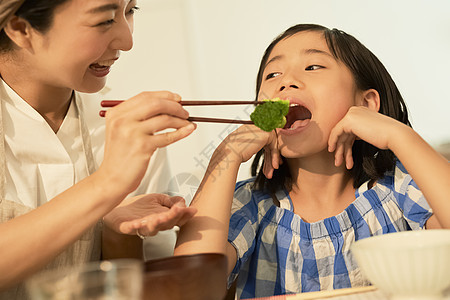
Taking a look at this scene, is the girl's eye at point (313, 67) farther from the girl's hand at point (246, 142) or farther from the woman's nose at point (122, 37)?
the woman's nose at point (122, 37)

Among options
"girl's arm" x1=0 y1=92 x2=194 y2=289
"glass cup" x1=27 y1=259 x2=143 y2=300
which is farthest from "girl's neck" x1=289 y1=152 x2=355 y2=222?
"glass cup" x1=27 y1=259 x2=143 y2=300

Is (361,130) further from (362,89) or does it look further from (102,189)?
(102,189)

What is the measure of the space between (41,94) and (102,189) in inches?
26.1

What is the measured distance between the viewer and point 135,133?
1.10m

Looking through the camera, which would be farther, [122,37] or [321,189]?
[321,189]

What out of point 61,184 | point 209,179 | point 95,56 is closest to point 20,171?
point 61,184

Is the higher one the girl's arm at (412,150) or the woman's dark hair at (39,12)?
the woman's dark hair at (39,12)

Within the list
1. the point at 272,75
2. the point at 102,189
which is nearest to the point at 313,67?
the point at 272,75

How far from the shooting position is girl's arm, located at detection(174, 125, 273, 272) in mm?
1361

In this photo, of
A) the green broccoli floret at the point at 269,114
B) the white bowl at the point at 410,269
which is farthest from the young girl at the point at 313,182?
the white bowl at the point at 410,269

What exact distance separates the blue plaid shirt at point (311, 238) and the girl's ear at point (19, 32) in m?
0.83

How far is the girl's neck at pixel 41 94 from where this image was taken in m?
1.61

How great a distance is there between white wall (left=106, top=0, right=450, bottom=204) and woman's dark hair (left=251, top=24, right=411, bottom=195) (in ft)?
6.72

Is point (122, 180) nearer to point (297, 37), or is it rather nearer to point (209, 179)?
point (209, 179)
